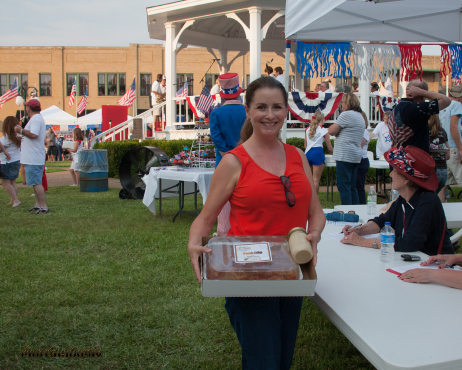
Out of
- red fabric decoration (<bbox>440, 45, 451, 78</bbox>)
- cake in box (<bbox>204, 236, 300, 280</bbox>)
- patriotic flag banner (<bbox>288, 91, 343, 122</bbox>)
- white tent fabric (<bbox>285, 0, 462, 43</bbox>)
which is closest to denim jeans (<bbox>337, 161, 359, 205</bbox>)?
white tent fabric (<bbox>285, 0, 462, 43</bbox>)

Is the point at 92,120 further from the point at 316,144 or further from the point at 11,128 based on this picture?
the point at 316,144

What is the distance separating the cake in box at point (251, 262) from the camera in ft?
5.26

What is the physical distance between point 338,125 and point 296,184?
509 cm

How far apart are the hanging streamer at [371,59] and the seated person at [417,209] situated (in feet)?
13.6

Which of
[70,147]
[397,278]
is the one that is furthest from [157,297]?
[70,147]

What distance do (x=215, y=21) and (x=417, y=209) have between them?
45.6 feet

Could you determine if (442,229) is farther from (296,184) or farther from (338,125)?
(338,125)

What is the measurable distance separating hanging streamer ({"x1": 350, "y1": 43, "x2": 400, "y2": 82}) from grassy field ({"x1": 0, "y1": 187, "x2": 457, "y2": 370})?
3659 millimetres

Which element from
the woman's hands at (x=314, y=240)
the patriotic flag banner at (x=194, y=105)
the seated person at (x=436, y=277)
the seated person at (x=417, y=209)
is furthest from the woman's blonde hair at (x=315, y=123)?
the woman's hands at (x=314, y=240)

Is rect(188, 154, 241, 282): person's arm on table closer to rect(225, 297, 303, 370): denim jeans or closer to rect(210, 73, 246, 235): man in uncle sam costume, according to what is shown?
rect(225, 297, 303, 370): denim jeans

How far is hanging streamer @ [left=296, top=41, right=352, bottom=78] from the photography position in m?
5.86

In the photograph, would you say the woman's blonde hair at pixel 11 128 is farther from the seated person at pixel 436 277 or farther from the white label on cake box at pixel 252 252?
the seated person at pixel 436 277

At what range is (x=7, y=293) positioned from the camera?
4.02 m

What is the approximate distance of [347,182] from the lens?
6.75 m
